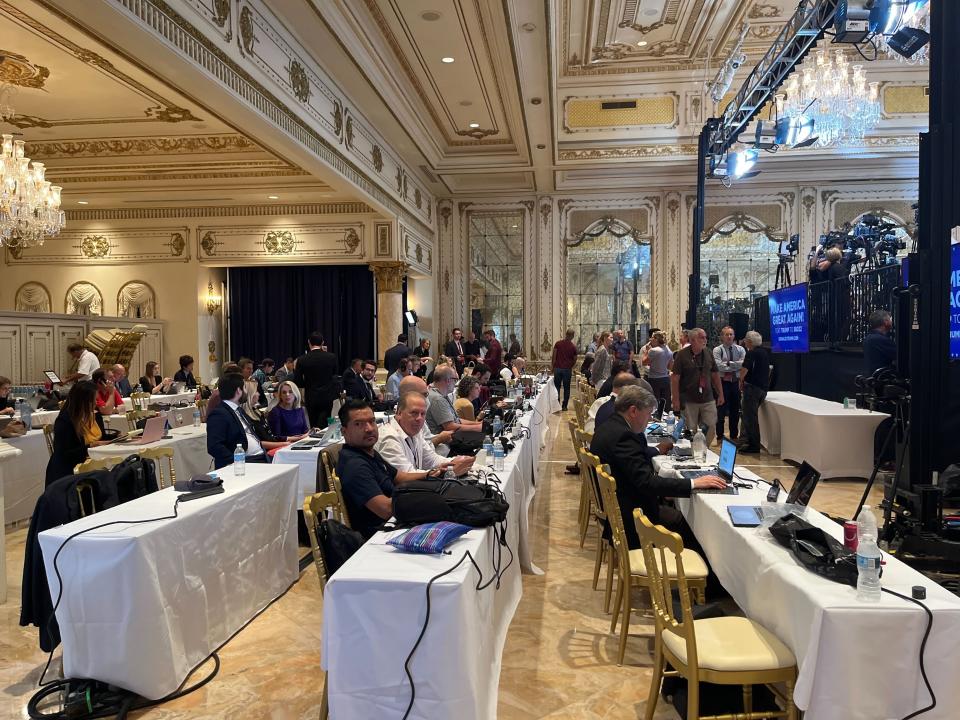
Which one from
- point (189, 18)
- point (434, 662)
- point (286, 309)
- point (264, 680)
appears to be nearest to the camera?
point (434, 662)

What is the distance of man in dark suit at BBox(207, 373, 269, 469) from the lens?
14.3ft

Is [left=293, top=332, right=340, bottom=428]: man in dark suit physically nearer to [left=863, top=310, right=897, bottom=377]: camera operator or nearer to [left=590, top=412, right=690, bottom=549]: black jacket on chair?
[left=590, top=412, right=690, bottom=549]: black jacket on chair

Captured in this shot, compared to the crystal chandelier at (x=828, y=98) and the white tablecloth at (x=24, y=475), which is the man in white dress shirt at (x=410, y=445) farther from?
the crystal chandelier at (x=828, y=98)

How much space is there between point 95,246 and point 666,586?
44.5ft

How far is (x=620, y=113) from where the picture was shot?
42.0ft

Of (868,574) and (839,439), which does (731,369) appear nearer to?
(839,439)

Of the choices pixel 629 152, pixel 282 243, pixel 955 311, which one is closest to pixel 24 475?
pixel 955 311

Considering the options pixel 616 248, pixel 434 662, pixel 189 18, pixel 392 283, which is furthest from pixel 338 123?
pixel 616 248

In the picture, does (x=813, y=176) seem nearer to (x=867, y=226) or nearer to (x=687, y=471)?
(x=867, y=226)

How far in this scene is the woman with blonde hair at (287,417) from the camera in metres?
5.71

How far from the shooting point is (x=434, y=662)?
203 cm

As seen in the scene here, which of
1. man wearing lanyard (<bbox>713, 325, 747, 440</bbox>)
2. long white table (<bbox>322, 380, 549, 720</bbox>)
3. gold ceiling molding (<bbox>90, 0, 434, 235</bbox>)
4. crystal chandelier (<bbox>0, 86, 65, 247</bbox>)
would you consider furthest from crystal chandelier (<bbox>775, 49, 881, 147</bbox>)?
crystal chandelier (<bbox>0, 86, 65, 247</bbox>)

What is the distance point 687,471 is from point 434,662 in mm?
2243

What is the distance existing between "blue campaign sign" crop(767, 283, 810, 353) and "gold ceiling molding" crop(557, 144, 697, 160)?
162 inches
